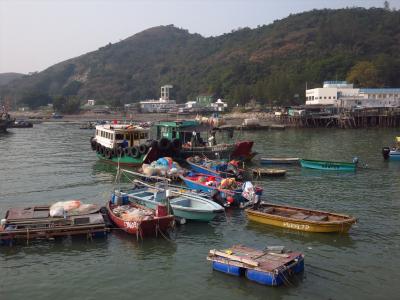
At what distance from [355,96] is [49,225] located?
331ft

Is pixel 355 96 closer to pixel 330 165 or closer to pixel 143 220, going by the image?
pixel 330 165

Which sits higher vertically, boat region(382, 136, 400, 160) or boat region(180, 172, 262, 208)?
boat region(382, 136, 400, 160)

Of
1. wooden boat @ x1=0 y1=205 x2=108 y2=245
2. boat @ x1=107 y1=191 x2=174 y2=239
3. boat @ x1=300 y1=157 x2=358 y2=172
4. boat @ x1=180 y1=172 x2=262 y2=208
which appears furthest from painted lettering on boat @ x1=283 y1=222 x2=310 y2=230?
boat @ x1=300 y1=157 x2=358 y2=172

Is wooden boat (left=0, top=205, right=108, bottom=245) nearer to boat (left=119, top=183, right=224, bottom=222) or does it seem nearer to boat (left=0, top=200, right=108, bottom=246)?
boat (left=0, top=200, right=108, bottom=246)

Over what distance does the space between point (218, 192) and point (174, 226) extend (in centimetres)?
445

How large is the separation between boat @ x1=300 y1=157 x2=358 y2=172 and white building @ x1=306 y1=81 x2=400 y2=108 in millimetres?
69491

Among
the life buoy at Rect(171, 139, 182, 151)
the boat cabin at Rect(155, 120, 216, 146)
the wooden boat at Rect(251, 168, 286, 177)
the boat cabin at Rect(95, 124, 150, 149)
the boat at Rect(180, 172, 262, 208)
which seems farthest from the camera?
the boat cabin at Rect(155, 120, 216, 146)

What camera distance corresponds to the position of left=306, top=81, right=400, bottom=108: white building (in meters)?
108

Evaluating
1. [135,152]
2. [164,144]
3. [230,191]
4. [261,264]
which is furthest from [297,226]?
[135,152]

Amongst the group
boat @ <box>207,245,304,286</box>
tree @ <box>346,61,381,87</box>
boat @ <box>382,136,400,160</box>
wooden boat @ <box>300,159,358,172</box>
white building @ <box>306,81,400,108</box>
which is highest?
tree @ <box>346,61,381,87</box>

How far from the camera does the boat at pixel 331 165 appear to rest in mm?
40156

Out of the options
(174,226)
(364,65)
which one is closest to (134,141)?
(174,226)

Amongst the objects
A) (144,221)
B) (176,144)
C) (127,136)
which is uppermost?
(127,136)

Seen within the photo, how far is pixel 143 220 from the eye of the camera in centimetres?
2084
